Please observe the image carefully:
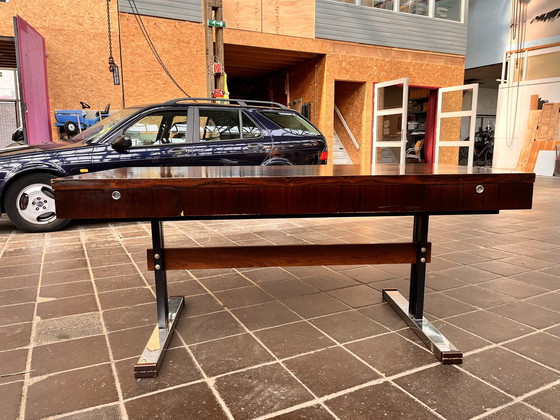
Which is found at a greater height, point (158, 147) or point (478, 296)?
point (158, 147)

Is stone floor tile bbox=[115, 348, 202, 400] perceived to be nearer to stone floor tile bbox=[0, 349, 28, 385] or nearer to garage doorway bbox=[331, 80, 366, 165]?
stone floor tile bbox=[0, 349, 28, 385]

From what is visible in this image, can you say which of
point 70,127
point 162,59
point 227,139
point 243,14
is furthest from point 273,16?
point 227,139

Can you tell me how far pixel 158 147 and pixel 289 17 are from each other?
6.54 metres

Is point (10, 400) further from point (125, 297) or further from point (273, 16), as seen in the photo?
point (273, 16)

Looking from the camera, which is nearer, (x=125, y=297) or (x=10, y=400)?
(x=10, y=400)

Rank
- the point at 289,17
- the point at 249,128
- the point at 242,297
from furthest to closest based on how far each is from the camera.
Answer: the point at 289,17
the point at 249,128
the point at 242,297

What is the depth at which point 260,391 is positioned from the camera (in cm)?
178

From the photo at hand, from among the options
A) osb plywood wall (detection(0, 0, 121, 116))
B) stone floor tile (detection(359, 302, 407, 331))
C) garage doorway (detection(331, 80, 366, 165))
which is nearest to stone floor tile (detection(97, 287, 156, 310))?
stone floor tile (detection(359, 302, 407, 331))

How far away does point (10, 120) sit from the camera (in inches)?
356

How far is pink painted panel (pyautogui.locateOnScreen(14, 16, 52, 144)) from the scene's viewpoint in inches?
255

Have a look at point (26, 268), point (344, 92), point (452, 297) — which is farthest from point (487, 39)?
point (26, 268)

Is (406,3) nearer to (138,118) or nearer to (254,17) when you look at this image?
(254,17)

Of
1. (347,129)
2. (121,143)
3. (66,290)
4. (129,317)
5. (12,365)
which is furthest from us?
(347,129)

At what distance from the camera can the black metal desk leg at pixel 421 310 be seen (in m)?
2.02
